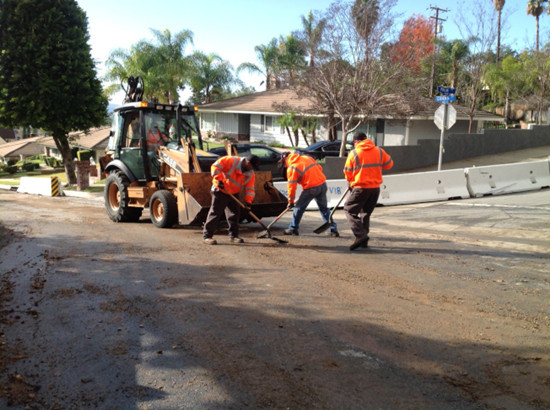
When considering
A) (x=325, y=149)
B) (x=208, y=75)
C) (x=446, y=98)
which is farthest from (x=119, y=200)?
(x=208, y=75)

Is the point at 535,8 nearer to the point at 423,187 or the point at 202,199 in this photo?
the point at 423,187

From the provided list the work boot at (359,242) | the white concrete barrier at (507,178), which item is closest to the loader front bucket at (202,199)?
A: the work boot at (359,242)

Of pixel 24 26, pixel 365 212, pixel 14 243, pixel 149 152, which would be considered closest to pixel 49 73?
pixel 24 26

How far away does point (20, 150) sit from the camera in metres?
62.0

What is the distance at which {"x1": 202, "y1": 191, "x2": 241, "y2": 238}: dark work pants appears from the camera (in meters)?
9.23

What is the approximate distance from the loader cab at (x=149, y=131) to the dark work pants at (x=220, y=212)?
2.60 metres

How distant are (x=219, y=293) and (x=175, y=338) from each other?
4.67 feet

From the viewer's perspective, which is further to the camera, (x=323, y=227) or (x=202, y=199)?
(x=202, y=199)

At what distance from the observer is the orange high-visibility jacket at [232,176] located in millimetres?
9125

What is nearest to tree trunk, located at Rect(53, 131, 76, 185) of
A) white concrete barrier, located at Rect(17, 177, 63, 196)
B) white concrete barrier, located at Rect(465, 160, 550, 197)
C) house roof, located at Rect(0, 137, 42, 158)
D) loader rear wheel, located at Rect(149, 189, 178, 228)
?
white concrete barrier, located at Rect(17, 177, 63, 196)

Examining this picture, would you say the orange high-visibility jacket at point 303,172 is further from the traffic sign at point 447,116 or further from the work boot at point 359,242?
the traffic sign at point 447,116

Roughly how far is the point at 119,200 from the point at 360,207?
6.36 m

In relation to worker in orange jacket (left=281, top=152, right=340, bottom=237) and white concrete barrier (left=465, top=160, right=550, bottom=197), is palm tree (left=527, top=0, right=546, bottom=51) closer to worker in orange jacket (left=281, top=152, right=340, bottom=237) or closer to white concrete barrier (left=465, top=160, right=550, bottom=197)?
white concrete barrier (left=465, top=160, right=550, bottom=197)

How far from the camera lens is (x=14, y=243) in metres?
9.67
